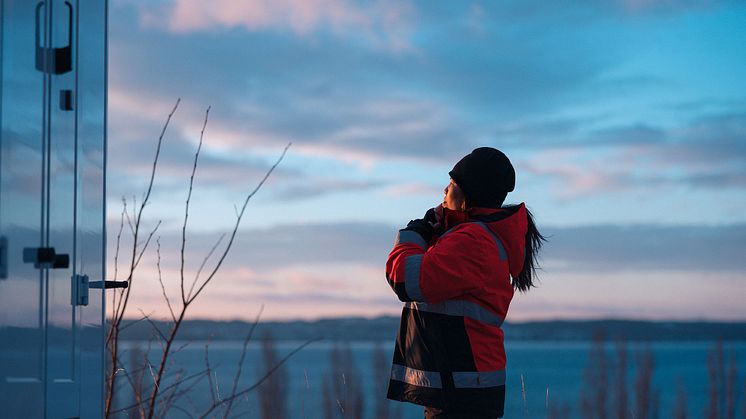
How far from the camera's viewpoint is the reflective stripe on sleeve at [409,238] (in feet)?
8.72

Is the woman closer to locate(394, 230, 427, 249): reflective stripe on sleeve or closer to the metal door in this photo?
locate(394, 230, 427, 249): reflective stripe on sleeve

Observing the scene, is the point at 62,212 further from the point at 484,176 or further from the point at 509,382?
the point at 509,382

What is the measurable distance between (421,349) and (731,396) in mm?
21676

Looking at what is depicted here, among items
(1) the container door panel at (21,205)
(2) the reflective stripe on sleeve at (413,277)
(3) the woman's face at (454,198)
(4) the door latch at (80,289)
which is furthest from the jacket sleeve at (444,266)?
(1) the container door panel at (21,205)

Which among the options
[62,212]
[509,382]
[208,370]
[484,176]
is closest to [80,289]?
[62,212]

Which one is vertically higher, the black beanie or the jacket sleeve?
the black beanie

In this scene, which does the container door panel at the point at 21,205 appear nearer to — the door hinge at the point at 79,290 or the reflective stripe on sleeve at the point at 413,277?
the door hinge at the point at 79,290

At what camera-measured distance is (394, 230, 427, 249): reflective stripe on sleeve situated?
2.66 meters

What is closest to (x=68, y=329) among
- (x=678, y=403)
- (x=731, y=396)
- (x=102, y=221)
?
(x=102, y=221)

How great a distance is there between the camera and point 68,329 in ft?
7.60

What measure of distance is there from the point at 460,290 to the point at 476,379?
282 millimetres

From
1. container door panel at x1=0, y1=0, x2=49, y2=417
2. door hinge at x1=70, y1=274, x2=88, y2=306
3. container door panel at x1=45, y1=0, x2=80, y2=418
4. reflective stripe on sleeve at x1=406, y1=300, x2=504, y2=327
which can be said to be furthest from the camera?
reflective stripe on sleeve at x1=406, y1=300, x2=504, y2=327

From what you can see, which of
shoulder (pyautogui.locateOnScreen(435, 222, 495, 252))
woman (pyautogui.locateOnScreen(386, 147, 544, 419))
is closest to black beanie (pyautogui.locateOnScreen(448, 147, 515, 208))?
woman (pyautogui.locateOnScreen(386, 147, 544, 419))

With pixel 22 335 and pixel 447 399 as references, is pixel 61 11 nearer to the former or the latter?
pixel 22 335
